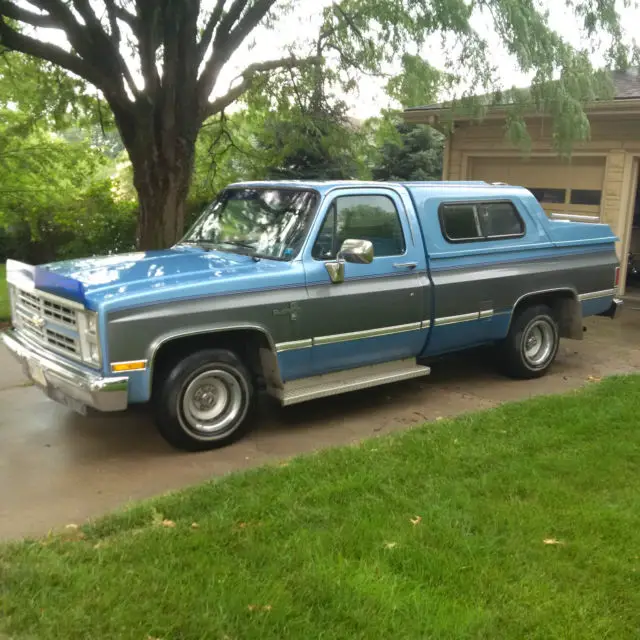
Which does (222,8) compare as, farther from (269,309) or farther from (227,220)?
(269,309)

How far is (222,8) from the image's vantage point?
10.3 metres

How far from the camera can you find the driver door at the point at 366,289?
18.8 feet

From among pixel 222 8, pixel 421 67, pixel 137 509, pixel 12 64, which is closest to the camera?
A: pixel 137 509

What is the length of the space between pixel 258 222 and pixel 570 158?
584 cm

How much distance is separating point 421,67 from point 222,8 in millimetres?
3043

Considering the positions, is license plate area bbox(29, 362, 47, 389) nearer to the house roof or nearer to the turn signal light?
the turn signal light

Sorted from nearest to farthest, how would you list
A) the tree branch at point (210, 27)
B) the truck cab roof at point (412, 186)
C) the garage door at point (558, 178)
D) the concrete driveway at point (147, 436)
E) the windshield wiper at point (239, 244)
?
the concrete driveway at point (147, 436) → the windshield wiper at point (239, 244) → the truck cab roof at point (412, 186) → the tree branch at point (210, 27) → the garage door at point (558, 178)

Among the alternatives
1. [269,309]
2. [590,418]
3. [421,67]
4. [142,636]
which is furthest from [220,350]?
[421,67]

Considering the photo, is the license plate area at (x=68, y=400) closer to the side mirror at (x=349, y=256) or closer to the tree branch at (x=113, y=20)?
the side mirror at (x=349, y=256)

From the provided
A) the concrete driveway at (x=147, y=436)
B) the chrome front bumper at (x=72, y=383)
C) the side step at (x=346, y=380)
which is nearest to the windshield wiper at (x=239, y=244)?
the side step at (x=346, y=380)

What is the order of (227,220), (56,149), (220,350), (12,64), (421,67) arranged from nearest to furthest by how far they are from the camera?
(220,350), (227,220), (421,67), (12,64), (56,149)

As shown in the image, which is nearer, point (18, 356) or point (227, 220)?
point (18, 356)

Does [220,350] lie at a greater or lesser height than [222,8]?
lesser

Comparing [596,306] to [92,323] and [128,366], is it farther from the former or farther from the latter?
[92,323]
